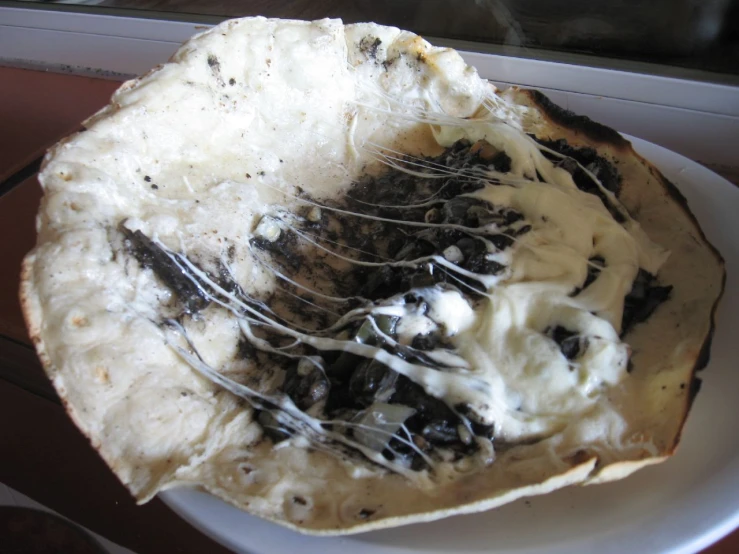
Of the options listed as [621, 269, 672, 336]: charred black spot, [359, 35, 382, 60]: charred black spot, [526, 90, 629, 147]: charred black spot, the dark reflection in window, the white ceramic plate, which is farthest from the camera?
the dark reflection in window

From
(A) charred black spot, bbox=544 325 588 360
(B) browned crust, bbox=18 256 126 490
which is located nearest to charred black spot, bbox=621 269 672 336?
(A) charred black spot, bbox=544 325 588 360

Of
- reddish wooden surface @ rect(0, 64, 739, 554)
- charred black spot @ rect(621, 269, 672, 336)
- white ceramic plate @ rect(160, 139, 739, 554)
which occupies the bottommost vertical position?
reddish wooden surface @ rect(0, 64, 739, 554)

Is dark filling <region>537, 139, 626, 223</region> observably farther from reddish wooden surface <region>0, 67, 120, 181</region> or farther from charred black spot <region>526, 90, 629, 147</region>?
reddish wooden surface <region>0, 67, 120, 181</region>

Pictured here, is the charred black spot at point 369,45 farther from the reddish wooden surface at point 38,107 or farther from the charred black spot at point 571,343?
the reddish wooden surface at point 38,107

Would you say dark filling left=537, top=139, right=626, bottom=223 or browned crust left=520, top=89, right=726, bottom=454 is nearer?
browned crust left=520, top=89, right=726, bottom=454

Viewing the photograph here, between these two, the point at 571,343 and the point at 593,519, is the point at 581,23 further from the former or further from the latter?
the point at 593,519

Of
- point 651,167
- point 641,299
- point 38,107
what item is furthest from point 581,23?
point 38,107
